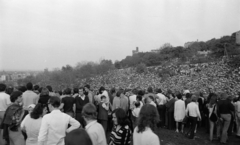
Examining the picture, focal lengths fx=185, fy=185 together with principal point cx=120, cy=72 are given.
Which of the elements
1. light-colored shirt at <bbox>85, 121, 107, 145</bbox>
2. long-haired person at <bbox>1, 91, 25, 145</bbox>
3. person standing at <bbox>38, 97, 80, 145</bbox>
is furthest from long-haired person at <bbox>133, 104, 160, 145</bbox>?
long-haired person at <bbox>1, 91, 25, 145</bbox>

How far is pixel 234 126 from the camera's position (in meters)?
7.75

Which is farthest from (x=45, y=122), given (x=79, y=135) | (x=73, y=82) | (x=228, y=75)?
(x=73, y=82)

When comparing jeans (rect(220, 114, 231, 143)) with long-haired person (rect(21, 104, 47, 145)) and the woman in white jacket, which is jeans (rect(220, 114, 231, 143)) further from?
long-haired person (rect(21, 104, 47, 145))

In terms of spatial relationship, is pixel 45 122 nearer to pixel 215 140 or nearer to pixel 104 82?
pixel 215 140

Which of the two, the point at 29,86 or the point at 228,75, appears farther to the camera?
the point at 228,75

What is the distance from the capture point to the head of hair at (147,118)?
2338 millimetres

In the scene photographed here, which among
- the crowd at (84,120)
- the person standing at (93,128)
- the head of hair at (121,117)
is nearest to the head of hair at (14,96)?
the crowd at (84,120)

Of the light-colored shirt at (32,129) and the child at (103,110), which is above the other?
the light-colored shirt at (32,129)

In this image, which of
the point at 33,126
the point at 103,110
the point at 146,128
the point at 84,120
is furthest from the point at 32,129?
the point at 103,110

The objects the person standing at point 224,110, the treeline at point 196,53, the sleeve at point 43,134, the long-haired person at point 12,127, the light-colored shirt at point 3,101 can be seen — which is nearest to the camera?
the sleeve at point 43,134

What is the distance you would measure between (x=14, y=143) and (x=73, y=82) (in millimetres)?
36923

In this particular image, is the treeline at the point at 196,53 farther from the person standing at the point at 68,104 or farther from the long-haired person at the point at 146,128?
the long-haired person at the point at 146,128

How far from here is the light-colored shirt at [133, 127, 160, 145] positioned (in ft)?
7.17

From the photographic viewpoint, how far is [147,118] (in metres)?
2.37
